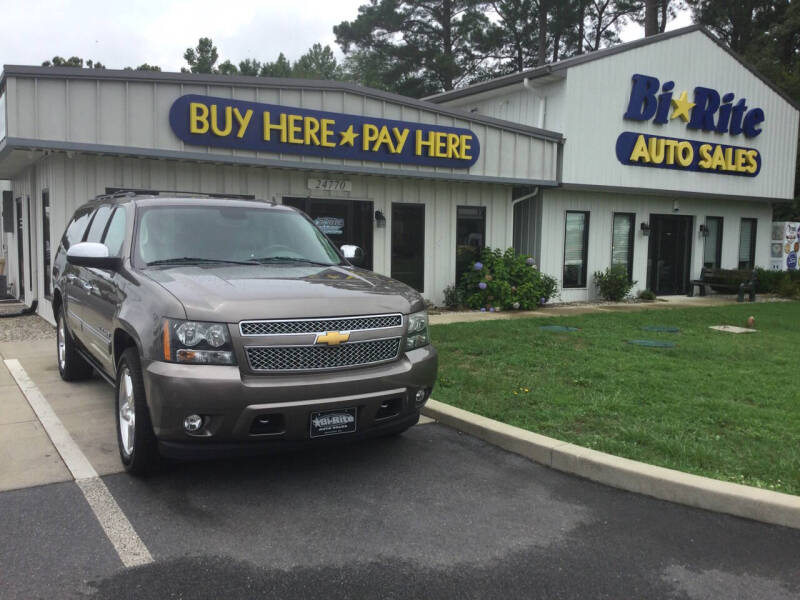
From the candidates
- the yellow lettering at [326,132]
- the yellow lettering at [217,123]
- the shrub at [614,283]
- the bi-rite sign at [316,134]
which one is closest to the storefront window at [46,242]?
the bi-rite sign at [316,134]

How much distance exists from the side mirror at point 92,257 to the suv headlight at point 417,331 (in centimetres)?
223

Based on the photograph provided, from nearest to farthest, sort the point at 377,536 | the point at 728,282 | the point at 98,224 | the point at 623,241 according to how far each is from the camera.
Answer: the point at 377,536
the point at 98,224
the point at 623,241
the point at 728,282

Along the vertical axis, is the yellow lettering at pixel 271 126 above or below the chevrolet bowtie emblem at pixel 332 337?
above

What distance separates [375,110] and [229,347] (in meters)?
8.96

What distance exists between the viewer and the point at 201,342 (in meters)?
3.96

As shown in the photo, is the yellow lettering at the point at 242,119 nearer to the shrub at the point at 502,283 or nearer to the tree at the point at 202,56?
the shrub at the point at 502,283

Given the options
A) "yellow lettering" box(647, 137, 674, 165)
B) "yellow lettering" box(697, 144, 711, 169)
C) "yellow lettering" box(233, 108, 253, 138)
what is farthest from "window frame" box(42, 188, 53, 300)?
"yellow lettering" box(697, 144, 711, 169)

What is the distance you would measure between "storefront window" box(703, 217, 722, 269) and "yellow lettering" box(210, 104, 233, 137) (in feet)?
45.8

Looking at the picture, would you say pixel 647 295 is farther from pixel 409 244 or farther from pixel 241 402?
pixel 241 402

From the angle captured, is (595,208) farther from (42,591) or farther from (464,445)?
(42,591)

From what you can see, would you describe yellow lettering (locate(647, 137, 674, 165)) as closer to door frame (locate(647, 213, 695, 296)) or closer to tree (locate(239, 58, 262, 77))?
door frame (locate(647, 213, 695, 296))

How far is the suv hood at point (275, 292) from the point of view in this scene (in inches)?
159

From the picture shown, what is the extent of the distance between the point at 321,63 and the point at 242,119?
47220 millimetres

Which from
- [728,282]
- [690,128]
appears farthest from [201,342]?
[728,282]
